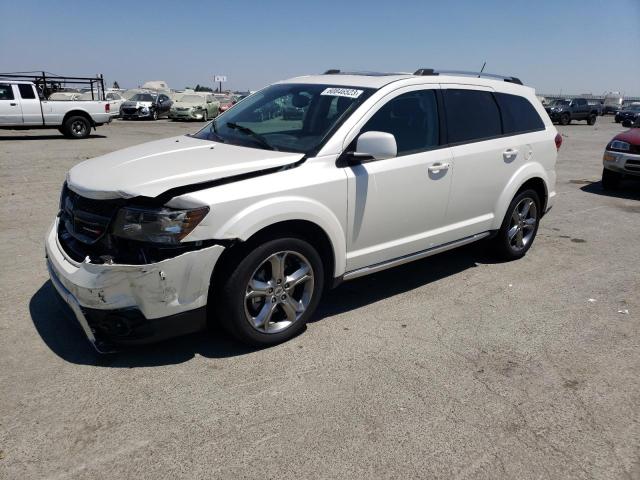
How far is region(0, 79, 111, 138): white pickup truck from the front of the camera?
53.9ft

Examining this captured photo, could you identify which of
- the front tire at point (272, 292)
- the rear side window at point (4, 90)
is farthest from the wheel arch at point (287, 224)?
the rear side window at point (4, 90)

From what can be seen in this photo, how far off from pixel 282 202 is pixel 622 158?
8.21m

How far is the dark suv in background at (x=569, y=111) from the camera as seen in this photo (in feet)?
111

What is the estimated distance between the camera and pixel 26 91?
54.6 ft

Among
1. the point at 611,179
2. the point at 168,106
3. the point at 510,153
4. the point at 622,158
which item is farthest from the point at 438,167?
the point at 168,106

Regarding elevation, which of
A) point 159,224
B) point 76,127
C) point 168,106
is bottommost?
point 168,106

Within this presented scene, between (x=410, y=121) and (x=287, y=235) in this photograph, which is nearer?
(x=287, y=235)

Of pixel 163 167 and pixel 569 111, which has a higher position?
pixel 163 167

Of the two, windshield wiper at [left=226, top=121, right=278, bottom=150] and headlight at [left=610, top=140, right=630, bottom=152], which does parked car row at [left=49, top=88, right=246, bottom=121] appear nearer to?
headlight at [left=610, top=140, right=630, bottom=152]

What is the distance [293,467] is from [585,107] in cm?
3826

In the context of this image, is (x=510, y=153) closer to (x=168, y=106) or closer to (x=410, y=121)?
(x=410, y=121)

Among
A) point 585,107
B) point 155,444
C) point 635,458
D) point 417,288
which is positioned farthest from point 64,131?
point 585,107

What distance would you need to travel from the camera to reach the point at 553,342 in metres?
3.76

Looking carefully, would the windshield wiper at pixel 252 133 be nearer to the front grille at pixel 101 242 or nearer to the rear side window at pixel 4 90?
the front grille at pixel 101 242
